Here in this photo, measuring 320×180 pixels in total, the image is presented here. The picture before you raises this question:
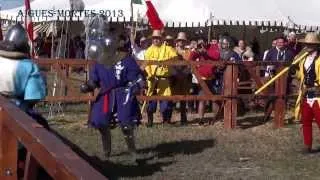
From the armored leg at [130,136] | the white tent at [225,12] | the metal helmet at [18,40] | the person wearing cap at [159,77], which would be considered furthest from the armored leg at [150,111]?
the metal helmet at [18,40]

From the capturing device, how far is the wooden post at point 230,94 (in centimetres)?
1185

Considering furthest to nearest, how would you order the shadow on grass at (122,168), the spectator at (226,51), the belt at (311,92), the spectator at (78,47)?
the spectator at (78,47), the spectator at (226,51), the belt at (311,92), the shadow on grass at (122,168)

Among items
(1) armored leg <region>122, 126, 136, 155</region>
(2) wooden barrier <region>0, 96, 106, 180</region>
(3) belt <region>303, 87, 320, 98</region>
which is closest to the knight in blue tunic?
(1) armored leg <region>122, 126, 136, 155</region>

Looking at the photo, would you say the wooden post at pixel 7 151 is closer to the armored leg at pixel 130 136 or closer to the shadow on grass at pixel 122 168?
the shadow on grass at pixel 122 168

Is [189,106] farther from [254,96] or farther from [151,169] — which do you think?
[151,169]

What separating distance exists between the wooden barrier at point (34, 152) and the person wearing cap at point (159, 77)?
314 inches

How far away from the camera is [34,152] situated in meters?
3.46

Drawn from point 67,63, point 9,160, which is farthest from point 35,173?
point 67,63

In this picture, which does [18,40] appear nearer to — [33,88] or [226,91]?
[33,88]

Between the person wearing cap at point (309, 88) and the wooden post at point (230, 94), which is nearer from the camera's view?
the person wearing cap at point (309, 88)

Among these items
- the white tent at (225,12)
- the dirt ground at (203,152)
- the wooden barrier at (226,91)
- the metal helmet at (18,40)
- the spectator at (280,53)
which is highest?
the white tent at (225,12)

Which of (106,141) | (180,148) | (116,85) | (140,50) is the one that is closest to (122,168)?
(106,141)

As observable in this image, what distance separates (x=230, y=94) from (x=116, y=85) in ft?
11.3

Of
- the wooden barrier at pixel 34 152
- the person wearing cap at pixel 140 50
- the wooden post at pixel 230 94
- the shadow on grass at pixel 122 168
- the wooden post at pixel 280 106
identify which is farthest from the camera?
the person wearing cap at pixel 140 50
